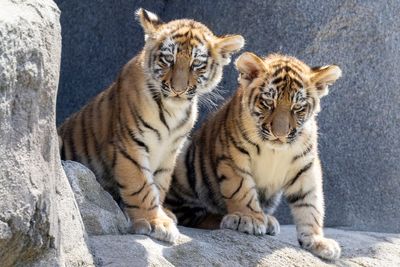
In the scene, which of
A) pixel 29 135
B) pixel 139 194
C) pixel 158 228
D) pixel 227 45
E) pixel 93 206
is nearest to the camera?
pixel 29 135

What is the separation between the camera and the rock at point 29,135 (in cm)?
317

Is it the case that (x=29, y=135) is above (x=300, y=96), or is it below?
below

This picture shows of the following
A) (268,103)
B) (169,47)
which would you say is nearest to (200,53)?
(169,47)

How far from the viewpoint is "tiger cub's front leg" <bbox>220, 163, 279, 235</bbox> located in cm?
514

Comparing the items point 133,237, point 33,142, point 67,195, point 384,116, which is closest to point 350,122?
point 384,116

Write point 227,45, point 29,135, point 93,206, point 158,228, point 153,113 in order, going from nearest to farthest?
point 29,135 → point 93,206 → point 158,228 → point 153,113 → point 227,45

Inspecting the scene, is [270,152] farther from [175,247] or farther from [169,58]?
[175,247]

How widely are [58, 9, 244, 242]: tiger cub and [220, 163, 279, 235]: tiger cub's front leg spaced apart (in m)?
0.33

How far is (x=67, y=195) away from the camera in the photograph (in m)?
3.91

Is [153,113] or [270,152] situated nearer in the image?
[153,113]

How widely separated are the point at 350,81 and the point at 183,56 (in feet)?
6.45

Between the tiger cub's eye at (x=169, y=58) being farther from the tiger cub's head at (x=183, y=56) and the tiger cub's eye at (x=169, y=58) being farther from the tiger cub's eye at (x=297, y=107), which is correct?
the tiger cub's eye at (x=297, y=107)

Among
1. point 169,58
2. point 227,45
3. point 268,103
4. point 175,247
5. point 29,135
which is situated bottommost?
point 175,247

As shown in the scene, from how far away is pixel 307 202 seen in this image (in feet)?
17.8
